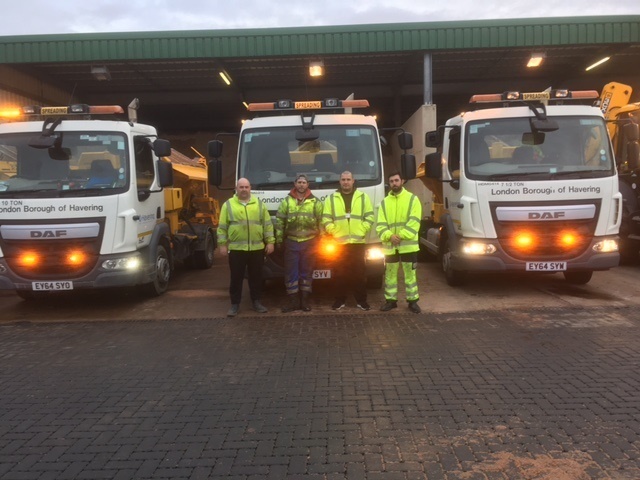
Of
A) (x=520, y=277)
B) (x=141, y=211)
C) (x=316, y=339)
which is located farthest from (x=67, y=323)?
(x=520, y=277)

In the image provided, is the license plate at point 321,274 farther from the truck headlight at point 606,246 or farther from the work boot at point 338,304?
the truck headlight at point 606,246

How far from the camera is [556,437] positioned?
3455 millimetres

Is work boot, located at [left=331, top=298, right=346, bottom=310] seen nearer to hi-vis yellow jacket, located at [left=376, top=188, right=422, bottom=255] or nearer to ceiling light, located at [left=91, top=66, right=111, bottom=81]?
hi-vis yellow jacket, located at [left=376, top=188, right=422, bottom=255]

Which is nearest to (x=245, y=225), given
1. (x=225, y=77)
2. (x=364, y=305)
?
(x=364, y=305)

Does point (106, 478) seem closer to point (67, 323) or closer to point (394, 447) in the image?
point (394, 447)

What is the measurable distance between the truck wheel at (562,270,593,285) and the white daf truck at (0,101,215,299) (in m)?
6.62

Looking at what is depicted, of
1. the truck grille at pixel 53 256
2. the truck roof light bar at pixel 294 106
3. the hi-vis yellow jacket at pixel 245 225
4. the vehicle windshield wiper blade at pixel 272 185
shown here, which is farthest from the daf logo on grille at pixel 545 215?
the truck grille at pixel 53 256

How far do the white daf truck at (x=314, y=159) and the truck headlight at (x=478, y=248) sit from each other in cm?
127

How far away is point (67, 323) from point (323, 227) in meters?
3.66

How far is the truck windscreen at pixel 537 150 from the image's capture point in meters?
7.38

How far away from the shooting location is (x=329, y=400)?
4164mm

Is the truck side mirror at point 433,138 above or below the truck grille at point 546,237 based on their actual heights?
above

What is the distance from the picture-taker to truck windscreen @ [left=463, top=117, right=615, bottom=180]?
7.38 metres

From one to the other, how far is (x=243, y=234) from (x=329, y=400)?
3.24m
